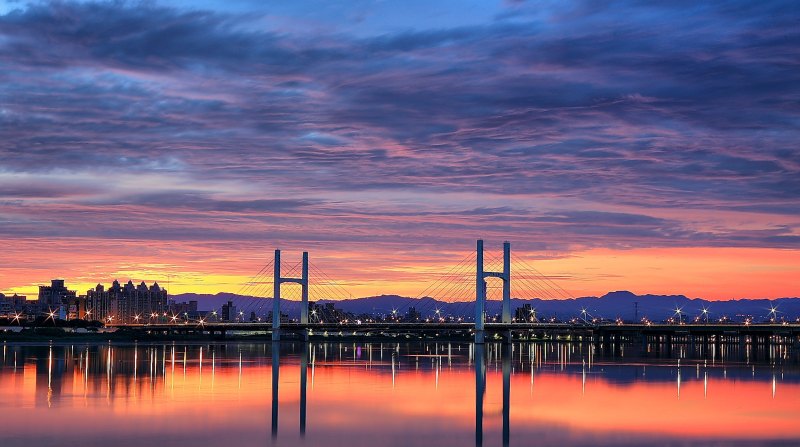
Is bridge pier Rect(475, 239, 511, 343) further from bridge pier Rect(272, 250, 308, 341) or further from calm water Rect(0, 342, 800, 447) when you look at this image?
calm water Rect(0, 342, 800, 447)

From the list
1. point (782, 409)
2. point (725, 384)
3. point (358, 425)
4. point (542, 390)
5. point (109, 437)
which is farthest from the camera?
point (725, 384)

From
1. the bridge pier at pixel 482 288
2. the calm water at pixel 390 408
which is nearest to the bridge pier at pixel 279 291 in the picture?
the bridge pier at pixel 482 288

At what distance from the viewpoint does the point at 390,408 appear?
44.4 metres

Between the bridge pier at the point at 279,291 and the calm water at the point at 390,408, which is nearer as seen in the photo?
the calm water at the point at 390,408

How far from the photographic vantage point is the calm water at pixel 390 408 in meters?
34.0

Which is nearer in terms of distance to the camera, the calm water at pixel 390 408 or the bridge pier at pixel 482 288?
the calm water at pixel 390 408

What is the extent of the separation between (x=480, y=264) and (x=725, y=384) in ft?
255

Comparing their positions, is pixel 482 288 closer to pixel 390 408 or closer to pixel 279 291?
pixel 279 291

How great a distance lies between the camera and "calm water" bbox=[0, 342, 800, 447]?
3403 centimetres

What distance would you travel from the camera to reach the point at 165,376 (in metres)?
64.5

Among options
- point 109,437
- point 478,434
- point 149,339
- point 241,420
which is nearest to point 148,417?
point 241,420

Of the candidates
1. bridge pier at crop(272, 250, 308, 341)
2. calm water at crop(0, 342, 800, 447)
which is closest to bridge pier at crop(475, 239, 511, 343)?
bridge pier at crop(272, 250, 308, 341)

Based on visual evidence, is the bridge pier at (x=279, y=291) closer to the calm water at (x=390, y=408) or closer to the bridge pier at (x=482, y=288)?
the bridge pier at (x=482, y=288)

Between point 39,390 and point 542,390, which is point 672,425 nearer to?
point 542,390
